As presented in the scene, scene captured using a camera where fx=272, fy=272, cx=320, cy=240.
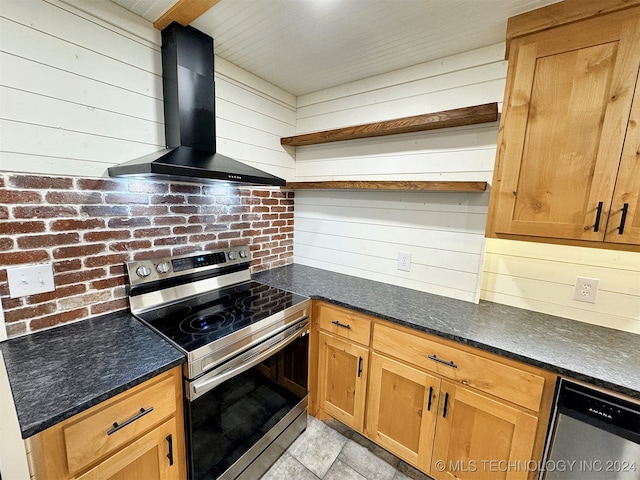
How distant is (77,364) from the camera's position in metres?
1.01

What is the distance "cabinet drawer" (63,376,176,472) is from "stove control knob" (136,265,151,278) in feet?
2.11

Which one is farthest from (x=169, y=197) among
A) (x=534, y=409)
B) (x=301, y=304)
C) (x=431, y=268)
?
(x=534, y=409)

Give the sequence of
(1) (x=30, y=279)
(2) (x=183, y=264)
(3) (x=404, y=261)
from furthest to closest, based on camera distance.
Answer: (3) (x=404, y=261) → (2) (x=183, y=264) → (1) (x=30, y=279)

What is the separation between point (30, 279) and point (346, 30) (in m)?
1.92

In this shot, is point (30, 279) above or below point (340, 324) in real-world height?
above

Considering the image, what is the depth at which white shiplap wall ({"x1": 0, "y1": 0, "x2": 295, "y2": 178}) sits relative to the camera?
110cm

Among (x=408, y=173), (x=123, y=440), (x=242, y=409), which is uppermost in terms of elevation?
(x=408, y=173)

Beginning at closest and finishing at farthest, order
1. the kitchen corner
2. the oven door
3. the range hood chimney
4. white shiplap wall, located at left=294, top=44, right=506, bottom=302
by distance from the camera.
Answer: the kitchen corner < the oven door < the range hood chimney < white shiplap wall, located at left=294, top=44, right=506, bottom=302

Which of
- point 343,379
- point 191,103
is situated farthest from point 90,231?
point 343,379

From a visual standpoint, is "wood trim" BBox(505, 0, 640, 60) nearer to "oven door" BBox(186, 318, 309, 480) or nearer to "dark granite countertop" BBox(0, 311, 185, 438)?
"oven door" BBox(186, 318, 309, 480)

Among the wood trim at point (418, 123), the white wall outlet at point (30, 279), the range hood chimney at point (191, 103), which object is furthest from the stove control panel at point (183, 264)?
the wood trim at point (418, 123)

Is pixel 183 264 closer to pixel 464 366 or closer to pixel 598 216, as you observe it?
pixel 464 366

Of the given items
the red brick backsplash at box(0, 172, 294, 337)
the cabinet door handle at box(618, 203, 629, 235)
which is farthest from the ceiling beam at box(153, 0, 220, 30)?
the cabinet door handle at box(618, 203, 629, 235)

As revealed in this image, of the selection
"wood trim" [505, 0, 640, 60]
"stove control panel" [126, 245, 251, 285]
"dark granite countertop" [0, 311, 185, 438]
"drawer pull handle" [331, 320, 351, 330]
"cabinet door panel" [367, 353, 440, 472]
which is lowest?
"cabinet door panel" [367, 353, 440, 472]
